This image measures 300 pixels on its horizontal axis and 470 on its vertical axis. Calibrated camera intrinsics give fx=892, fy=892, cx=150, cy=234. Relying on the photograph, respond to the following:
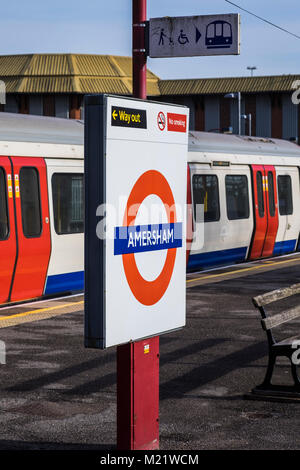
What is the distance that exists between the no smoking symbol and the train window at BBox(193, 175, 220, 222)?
12614 millimetres

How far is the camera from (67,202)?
14.4 metres

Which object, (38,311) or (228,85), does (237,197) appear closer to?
(38,311)

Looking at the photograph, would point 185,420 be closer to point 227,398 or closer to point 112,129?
point 227,398

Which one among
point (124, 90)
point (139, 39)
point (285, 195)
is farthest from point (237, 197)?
point (124, 90)

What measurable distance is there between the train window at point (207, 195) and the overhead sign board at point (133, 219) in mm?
12443

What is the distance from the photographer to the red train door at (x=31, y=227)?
43.2ft

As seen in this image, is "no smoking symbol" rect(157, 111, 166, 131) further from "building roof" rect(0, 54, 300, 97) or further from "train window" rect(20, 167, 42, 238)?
"building roof" rect(0, 54, 300, 97)

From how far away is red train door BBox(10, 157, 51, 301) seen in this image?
13.2m

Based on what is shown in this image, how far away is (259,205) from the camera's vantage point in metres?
21.1

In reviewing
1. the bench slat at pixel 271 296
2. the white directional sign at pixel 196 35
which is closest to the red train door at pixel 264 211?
the bench slat at pixel 271 296

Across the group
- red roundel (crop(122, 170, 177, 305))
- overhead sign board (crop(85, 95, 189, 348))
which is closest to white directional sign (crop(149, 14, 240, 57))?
overhead sign board (crop(85, 95, 189, 348))

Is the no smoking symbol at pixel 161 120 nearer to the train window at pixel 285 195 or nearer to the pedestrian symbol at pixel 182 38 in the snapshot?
the pedestrian symbol at pixel 182 38
